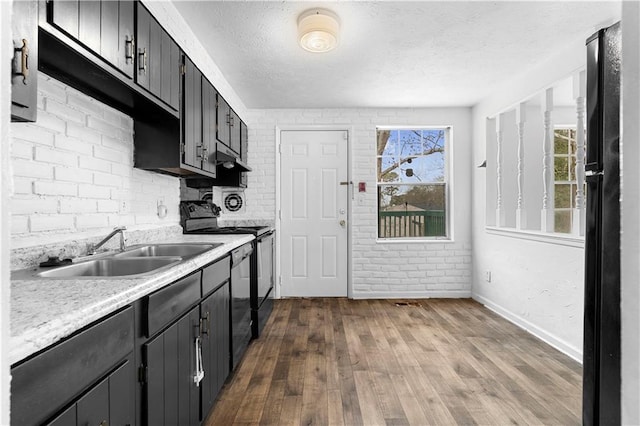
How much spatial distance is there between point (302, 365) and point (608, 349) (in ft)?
5.98

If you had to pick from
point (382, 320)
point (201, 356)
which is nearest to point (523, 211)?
point (382, 320)

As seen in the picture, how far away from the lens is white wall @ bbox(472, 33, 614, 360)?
271cm

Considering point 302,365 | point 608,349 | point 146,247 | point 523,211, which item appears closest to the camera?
point 608,349

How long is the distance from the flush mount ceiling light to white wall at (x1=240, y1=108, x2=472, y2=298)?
2.06 meters

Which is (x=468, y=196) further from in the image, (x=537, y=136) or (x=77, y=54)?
(x=77, y=54)

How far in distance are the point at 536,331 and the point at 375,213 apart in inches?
82.2

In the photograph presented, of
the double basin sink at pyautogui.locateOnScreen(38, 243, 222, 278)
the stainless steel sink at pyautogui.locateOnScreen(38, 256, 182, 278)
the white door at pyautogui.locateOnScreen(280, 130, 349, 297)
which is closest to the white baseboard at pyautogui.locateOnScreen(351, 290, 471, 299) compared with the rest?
the white door at pyautogui.locateOnScreen(280, 130, 349, 297)

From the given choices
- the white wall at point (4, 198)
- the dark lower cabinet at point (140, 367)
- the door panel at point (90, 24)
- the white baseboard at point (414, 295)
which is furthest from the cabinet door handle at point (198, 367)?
the white baseboard at point (414, 295)

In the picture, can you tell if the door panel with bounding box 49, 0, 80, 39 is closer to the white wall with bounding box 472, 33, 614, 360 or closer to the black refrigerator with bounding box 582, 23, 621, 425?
the black refrigerator with bounding box 582, 23, 621, 425

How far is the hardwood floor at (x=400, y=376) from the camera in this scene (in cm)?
193

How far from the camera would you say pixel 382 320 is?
358 centimetres

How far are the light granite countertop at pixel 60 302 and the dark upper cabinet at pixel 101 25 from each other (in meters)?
0.86

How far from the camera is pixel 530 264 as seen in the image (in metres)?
3.26

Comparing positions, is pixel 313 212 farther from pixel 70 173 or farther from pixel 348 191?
pixel 70 173
